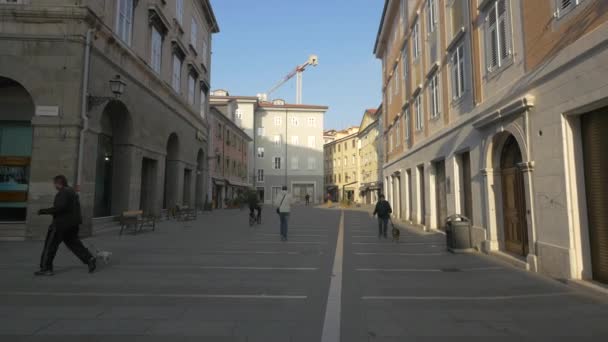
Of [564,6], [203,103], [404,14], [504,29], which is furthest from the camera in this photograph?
[203,103]

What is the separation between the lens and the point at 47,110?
35.3ft

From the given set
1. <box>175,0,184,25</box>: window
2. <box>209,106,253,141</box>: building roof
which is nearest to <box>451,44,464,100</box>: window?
<box>175,0,184,25</box>: window

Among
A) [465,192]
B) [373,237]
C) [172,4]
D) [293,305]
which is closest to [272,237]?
[373,237]

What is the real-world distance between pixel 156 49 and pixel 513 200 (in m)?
17.4

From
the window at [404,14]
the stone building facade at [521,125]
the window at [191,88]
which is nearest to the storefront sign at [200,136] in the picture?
the window at [191,88]

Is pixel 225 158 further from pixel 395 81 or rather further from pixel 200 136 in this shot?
pixel 395 81

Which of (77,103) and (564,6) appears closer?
(564,6)

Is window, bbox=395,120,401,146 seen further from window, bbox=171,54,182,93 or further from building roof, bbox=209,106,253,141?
building roof, bbox=209,106,253,141

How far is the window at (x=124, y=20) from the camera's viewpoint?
13898 millimetres

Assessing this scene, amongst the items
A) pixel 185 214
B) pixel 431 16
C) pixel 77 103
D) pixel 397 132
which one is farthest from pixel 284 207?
Answer: pixel 397 132

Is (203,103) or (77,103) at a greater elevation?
(203,103)

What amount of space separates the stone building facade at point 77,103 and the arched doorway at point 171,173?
350cm

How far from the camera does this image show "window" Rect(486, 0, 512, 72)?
8680mm

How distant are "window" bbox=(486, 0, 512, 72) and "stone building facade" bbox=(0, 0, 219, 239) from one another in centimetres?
1135
